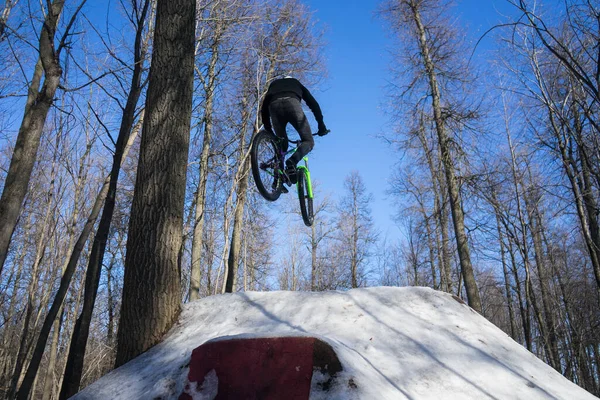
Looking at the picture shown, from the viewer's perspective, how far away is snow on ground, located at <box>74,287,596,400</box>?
7.97ft

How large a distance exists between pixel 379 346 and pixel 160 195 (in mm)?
2197

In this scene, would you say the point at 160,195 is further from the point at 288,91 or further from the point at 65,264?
the point at 65,264

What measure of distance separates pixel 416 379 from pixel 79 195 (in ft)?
41.1

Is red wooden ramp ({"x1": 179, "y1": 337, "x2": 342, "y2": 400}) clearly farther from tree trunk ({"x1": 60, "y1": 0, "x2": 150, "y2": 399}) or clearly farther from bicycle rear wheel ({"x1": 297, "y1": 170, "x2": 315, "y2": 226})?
bicycle rear wheel ({"x1": 297, "y1": 170, "x2": 315, "y2": 226})

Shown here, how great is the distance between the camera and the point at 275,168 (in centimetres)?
499

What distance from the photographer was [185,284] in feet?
46.4

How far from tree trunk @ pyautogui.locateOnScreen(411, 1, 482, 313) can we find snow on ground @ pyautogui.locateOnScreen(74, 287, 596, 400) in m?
5.89

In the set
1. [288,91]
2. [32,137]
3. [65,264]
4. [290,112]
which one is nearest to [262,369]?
[290,112]

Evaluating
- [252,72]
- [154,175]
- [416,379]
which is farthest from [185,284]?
[416,379]

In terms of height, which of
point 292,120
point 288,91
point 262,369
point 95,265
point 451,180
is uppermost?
point 451,180

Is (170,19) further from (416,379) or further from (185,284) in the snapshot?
(185,284)

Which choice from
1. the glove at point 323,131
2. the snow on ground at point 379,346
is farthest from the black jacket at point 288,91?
the snow on ground at point 379,346

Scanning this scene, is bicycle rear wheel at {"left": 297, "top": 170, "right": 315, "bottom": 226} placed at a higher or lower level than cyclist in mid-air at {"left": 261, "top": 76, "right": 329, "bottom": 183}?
lower

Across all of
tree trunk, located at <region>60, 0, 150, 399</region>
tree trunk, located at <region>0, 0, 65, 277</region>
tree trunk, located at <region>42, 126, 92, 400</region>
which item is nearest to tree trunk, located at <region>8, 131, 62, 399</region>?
tree trunk, located at <region>42, 126, 92, 400</region>
